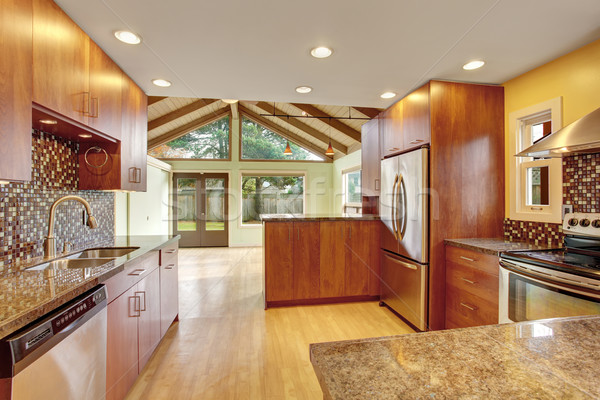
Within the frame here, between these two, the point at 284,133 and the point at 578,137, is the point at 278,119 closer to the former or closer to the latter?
the point at 284,133

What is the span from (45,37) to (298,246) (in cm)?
269

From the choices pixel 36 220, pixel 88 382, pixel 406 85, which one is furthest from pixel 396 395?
pixel 406 85

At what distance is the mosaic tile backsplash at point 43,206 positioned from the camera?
1688 millimetres

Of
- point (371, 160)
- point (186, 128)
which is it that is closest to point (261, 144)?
point (186, 128)

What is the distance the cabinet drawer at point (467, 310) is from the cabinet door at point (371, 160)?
59.0 inches

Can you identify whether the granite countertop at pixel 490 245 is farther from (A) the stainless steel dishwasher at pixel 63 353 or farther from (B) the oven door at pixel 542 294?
(A) the stainless steel dishwasher at pixel 63 353

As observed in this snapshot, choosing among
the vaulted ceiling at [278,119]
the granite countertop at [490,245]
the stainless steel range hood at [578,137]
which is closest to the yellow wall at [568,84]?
the stainless steel range hood at [578,137]

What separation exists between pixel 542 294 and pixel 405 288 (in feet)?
4.14

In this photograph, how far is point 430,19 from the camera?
6.01 feet

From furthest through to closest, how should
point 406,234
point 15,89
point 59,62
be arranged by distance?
point 406,234 → point 59,62 → point 15,89

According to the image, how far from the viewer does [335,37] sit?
2.05 metres

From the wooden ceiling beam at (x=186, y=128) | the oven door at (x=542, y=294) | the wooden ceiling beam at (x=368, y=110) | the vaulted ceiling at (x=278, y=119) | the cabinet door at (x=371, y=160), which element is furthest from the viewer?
the wooden ceiling beam at (x=186, y=128)

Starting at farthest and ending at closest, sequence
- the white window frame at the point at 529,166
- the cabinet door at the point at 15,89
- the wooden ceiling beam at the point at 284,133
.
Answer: the wooden ceiling beam at the point at 284,133 → the white window frame at the point at 529,166 → the cabinet door at the point at 15,89

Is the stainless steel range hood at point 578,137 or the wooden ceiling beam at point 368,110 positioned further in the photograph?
the wooden ceiling beam at point 368,110
